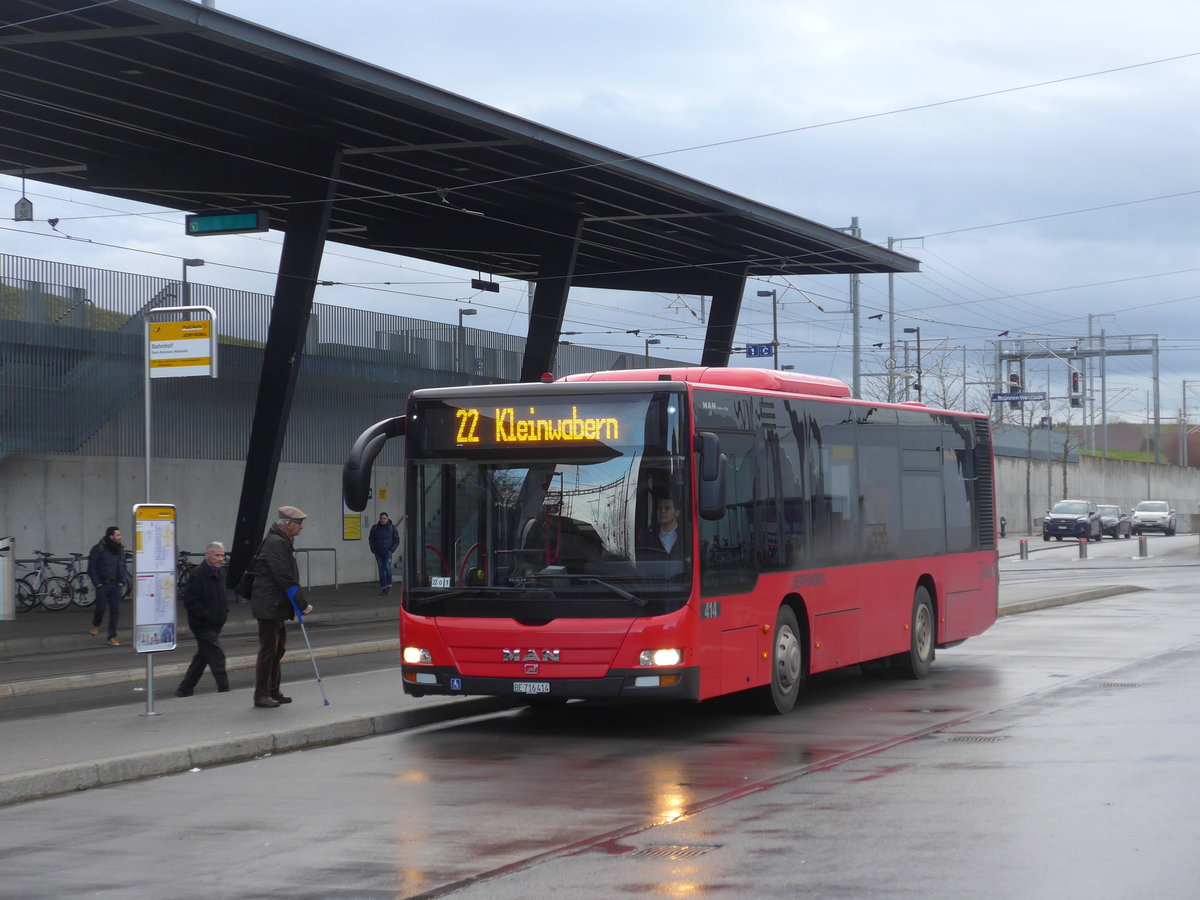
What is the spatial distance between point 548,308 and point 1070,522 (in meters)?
36.8

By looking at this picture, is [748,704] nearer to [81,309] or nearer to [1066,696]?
[1066,696]

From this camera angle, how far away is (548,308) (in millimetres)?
36344

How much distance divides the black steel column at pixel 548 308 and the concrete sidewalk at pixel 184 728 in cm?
1864

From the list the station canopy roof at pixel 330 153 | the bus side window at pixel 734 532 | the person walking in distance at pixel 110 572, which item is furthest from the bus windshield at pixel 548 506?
the person walking in distance at pixel 110 572

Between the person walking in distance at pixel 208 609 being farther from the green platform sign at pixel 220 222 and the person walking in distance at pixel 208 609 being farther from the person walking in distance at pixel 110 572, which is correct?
the green platform sign at pixel 220 222

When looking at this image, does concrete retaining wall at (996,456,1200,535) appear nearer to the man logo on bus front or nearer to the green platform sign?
the green platform sign

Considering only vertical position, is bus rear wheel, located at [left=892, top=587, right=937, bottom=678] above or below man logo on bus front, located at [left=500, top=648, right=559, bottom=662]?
below

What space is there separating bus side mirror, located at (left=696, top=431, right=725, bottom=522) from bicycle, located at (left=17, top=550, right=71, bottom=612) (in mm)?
19174

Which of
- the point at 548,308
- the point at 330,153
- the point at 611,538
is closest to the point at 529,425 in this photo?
the point at 611,538

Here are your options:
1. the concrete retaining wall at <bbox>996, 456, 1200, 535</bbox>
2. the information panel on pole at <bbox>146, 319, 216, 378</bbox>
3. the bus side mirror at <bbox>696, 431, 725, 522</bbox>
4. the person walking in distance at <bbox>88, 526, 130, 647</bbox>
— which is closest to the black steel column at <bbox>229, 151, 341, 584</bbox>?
the person walking in distance at <bbox>88, 526, 130, 647</bbox>

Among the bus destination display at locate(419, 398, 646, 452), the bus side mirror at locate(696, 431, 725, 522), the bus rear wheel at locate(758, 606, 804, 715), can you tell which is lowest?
the bus rear wheel at locate(758, 606, 804, 715)

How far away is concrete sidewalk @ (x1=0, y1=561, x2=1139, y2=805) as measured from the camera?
34.6ft

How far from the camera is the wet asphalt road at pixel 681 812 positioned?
732 cm

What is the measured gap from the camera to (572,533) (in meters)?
12.2
